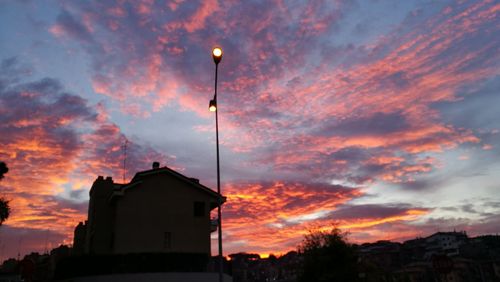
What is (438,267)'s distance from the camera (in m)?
10.1

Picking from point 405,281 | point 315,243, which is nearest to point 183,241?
point 315,243

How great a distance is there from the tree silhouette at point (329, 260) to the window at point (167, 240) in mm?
14570

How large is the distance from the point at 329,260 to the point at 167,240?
1611 cm

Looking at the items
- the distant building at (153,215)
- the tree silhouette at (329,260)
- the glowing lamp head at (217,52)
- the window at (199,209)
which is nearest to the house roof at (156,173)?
the distant building at (153,215)

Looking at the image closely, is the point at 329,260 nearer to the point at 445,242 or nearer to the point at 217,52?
the point at 217,52

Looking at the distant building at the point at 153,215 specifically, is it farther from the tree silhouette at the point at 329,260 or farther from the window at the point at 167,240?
the tree silhouette at the point at 329,260

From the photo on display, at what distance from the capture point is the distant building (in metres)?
35.0

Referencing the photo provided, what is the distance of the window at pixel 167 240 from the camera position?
35594mm

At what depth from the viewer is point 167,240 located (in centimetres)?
3575

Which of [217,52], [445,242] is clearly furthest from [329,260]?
[445,242]

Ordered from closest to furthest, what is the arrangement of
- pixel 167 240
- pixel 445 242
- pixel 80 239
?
pixel 167 240
pixel 80 239
pixel 445 242

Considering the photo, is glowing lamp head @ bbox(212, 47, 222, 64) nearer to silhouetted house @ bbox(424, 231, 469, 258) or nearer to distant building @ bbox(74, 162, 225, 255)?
distant building @ bbox(74, 162, 225, 255)

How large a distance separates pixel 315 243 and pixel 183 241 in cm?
1456

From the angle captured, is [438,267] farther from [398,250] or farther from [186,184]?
[398,250]
